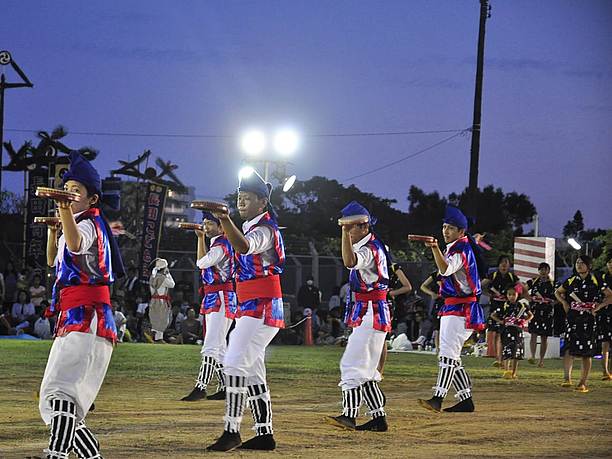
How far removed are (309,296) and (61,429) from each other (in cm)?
2141

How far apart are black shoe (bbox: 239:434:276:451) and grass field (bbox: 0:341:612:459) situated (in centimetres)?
11

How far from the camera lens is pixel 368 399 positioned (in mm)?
9328

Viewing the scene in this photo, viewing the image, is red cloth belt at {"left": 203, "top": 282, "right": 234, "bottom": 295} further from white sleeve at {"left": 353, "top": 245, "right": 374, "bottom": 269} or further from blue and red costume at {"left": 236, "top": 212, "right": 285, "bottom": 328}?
blue and red costume at {"left": 236, "top": 212, "right": 285, "bottom": 328}

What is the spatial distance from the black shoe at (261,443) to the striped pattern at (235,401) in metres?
0.16

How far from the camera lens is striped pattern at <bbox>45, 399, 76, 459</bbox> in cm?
611

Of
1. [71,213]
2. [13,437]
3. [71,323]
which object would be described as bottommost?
[13,437]

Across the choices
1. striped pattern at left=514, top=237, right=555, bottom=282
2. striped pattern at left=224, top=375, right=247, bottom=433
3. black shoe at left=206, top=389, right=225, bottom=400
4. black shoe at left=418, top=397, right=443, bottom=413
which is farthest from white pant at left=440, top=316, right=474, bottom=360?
striped pattern at left=514, top=237, right=555, bottom=282

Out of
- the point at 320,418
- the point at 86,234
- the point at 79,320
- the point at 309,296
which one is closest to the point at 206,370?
the point at 320,418

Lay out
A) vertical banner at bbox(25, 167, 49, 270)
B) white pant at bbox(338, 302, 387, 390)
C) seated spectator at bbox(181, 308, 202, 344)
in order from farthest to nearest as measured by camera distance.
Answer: vertical banner at bbox(25, 167, 49, 270) → seated spectator at bbox(181, 308, 202, 344) → white pant at bbox(338, 302, 387, 390)

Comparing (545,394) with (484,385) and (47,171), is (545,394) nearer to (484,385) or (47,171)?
(484,385)

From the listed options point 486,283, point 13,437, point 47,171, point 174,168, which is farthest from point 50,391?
point 174,168

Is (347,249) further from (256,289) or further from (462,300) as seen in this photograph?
(462,300)

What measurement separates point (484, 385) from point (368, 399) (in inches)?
244

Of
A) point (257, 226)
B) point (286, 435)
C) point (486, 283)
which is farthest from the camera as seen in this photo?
point (486, 283)
